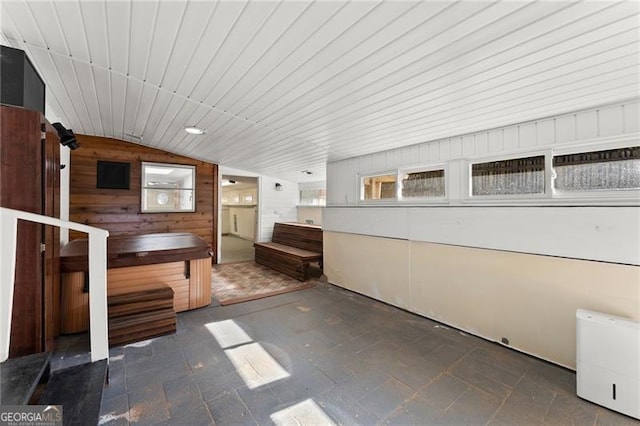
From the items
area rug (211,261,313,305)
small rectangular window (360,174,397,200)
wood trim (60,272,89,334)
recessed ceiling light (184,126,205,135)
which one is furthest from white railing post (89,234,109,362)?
small rectangular window (360,174,397,200)

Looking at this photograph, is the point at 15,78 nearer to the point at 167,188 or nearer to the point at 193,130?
the point at 193,130

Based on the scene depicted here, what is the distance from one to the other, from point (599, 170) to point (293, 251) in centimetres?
438

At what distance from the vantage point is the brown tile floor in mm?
1690

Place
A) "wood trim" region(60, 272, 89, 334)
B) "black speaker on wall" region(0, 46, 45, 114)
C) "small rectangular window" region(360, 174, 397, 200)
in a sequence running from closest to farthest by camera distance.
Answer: "black speaker on wall" region(0, 46, 45, 114), "wood trim" region(60, 272, 89, 334), "small rectangular window" region(360, 174, 397, 200)

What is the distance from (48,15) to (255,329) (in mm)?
2934

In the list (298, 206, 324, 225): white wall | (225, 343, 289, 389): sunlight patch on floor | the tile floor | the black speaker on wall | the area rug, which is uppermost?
the black speaker on wall

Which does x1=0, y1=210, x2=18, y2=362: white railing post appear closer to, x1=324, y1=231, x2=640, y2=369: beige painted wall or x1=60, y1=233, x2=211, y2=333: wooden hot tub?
x1=60, y1=233, x2=211, y2=333: wooden hot tub

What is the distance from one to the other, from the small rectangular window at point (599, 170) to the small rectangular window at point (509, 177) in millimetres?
136

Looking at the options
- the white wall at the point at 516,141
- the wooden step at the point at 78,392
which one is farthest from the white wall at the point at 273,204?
the wooden step at the point at 78,392

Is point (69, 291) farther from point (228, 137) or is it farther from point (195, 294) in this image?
point (228, 137)

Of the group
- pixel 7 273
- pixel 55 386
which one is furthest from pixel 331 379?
pixel 7 273

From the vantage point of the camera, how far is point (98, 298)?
1.83 metres

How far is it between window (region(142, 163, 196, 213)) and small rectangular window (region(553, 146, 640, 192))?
6.09 m

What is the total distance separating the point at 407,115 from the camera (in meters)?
2.56
